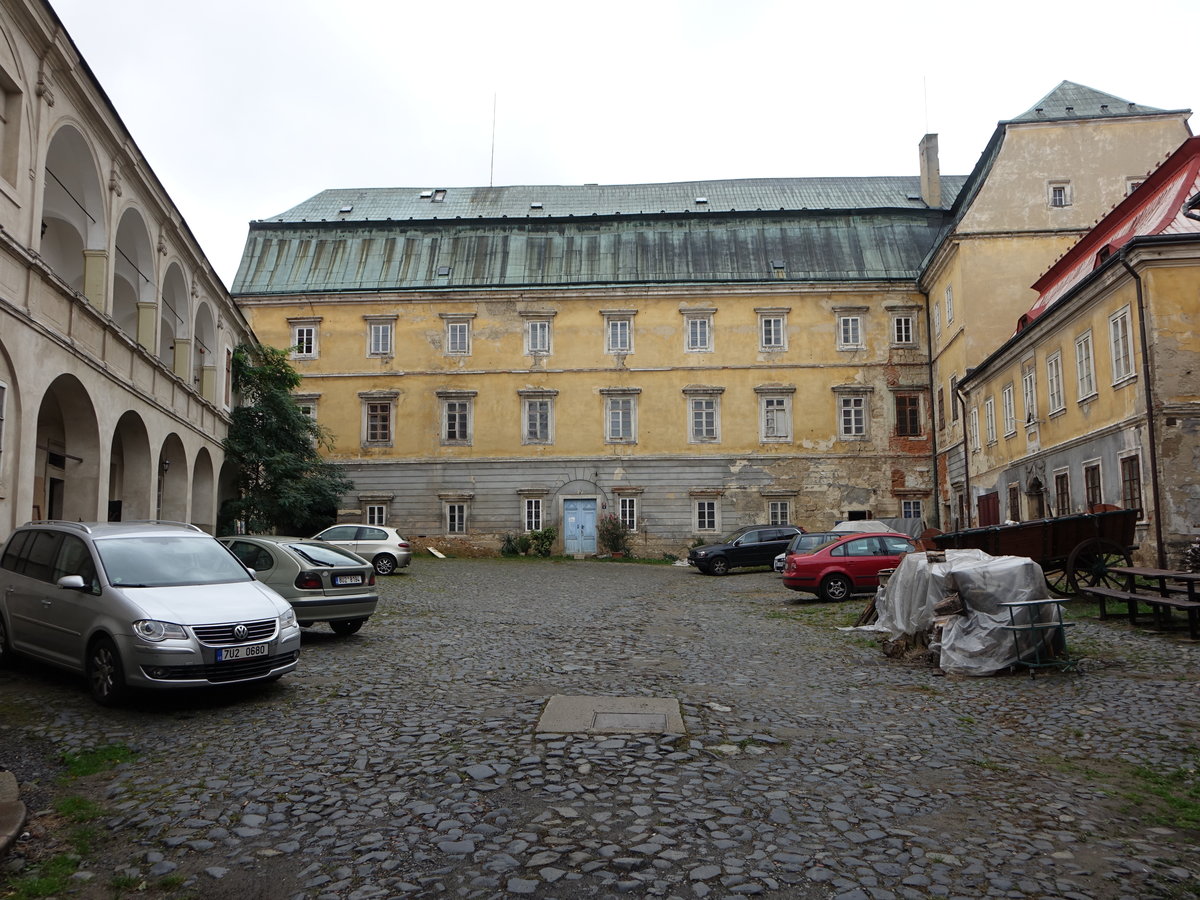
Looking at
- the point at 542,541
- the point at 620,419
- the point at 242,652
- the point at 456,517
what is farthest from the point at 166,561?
the point at 620,419

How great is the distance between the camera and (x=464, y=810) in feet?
18.9

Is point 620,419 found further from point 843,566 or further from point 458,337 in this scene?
point 843,566

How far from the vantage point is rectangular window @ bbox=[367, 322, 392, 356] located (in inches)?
1590

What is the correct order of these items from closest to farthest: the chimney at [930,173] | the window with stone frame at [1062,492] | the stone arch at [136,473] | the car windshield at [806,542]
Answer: the stone arch at [136,473]
the window with stone frame at [1062,492]
the car windshield at [806,542]
the chimney at [930,173]

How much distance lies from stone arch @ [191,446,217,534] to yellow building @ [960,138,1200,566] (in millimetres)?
22257

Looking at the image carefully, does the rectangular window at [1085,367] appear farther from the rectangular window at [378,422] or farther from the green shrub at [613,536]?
the rectangular window at [378,422]

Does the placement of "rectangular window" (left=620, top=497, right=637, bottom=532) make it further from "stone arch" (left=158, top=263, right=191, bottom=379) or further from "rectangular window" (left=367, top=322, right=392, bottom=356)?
"stone arch" (left=158, top=263, right=191, bottom=379)

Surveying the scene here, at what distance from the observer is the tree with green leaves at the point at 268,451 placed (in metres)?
29.9

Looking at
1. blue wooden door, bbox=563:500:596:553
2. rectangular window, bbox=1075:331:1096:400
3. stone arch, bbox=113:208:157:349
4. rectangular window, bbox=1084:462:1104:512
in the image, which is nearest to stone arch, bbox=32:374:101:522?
stone arch, bbox=113:208:157:349

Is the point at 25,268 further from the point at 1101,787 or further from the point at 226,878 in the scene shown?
the point at 1101,787

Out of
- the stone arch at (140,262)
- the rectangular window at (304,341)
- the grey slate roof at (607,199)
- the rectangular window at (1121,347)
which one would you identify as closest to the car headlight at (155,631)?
the stone arch at (140,262)

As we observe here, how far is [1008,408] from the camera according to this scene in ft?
95.9

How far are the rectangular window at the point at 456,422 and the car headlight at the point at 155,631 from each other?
3125 cm

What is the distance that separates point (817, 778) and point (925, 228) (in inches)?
1559
